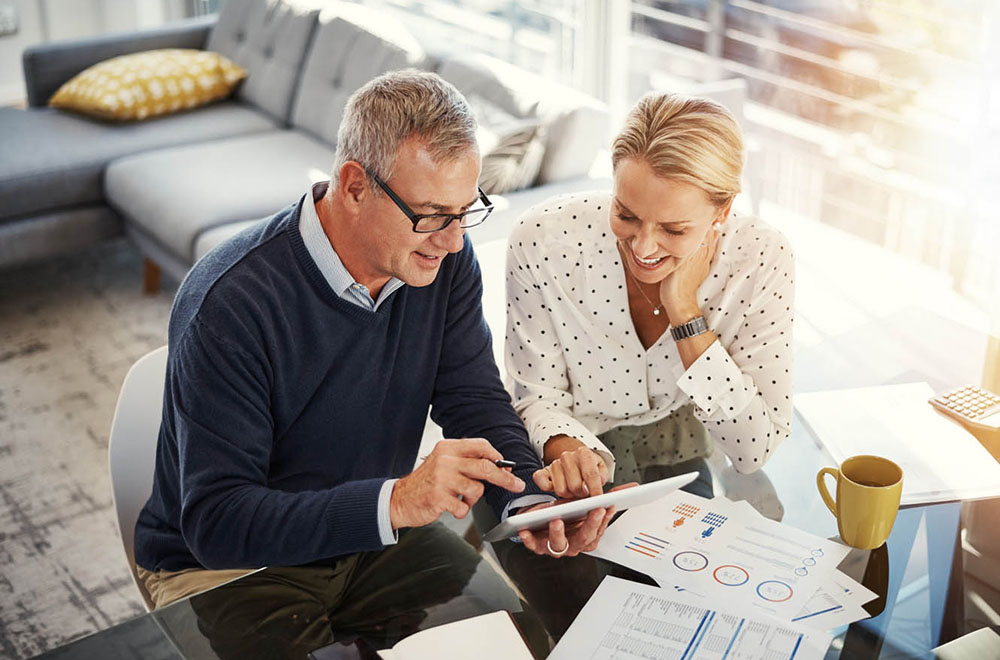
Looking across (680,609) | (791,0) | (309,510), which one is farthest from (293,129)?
(680,609)

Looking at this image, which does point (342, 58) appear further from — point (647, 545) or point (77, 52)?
point (647, 545)

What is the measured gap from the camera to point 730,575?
4.10 ft

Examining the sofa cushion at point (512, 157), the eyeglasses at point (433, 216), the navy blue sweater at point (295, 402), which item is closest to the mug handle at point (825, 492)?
the navy blue sweater at point (295, 402)

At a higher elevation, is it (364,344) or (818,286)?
(364,344)

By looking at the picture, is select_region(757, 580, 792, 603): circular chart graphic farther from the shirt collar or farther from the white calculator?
the shirt collar

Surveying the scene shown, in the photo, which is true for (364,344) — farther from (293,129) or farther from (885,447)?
(293,129)

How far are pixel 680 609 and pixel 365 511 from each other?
15.5 inches

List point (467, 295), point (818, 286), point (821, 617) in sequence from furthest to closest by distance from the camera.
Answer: point (818, 286) → point (467, 295) → point (821, 617)

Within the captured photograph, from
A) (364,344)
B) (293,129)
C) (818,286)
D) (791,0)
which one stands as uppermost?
(791,0)

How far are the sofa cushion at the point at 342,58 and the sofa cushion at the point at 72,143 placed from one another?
30 cm

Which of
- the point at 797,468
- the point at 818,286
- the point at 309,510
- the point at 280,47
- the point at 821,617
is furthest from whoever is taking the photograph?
the point at 280,47

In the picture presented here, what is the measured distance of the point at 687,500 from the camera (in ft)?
4.61

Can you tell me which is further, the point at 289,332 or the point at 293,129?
the point at 293,129

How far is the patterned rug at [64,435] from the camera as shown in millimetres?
2229
